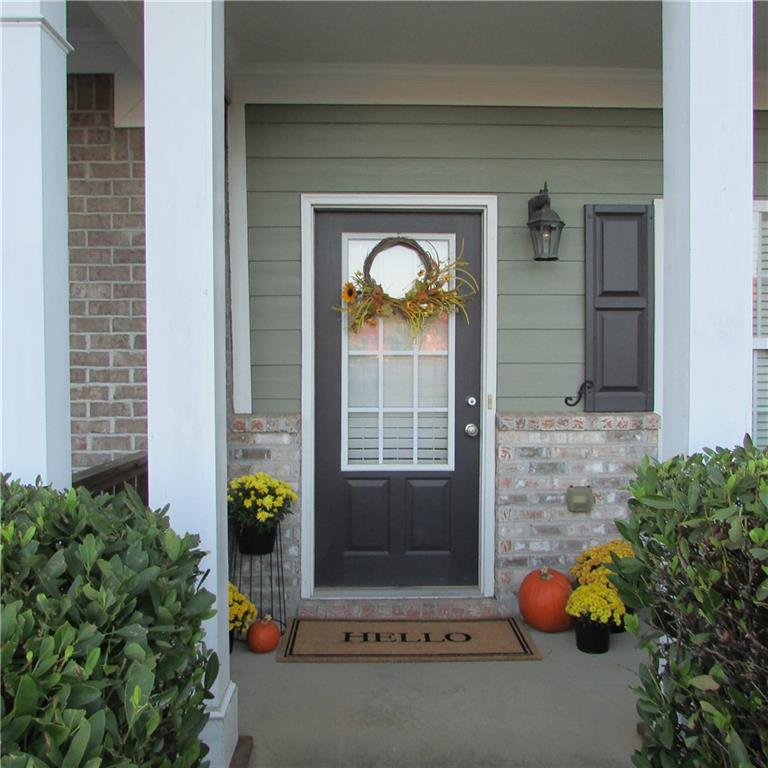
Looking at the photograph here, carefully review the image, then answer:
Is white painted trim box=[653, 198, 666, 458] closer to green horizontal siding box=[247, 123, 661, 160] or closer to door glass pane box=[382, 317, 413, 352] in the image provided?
green horizontal siding box=[247, 123, 661, 160]

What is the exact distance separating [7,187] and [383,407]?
2.16 meters

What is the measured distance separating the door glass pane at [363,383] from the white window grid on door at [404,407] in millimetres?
15

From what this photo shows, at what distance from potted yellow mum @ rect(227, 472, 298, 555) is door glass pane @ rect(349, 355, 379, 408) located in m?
0.61

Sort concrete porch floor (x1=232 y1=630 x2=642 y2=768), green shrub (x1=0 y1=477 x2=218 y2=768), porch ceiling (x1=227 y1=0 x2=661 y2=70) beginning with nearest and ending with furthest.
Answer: green shrub (x1=0 y1=477 x2=218 y2=768)
concrete porch floor (x1=232 y1=630 x2=642 y2=768)
porch ceiling (x1=227 y1=0 x2=661 y2=70)

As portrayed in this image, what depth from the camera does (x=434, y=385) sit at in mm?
3674

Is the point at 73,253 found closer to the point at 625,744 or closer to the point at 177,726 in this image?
the point at 177,726

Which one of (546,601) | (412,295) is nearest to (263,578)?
(546,601)

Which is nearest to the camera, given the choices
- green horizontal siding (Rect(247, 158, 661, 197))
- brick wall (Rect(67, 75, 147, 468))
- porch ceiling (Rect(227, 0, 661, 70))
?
porch ceiling (Rect(227, 0, 661, 70))

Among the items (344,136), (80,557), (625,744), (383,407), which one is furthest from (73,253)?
(625,744)

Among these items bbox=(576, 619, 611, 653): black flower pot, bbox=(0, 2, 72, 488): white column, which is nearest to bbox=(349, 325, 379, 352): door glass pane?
bbox=(576, 619, 611, 653): black flower pot

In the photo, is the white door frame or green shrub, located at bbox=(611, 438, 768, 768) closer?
green shrub, located at bbox=(611, 438, 768, 768)

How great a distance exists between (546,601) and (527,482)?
59 cm

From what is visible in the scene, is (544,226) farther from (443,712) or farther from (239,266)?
(443,712)

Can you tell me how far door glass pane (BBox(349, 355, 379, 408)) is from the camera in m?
3.66
